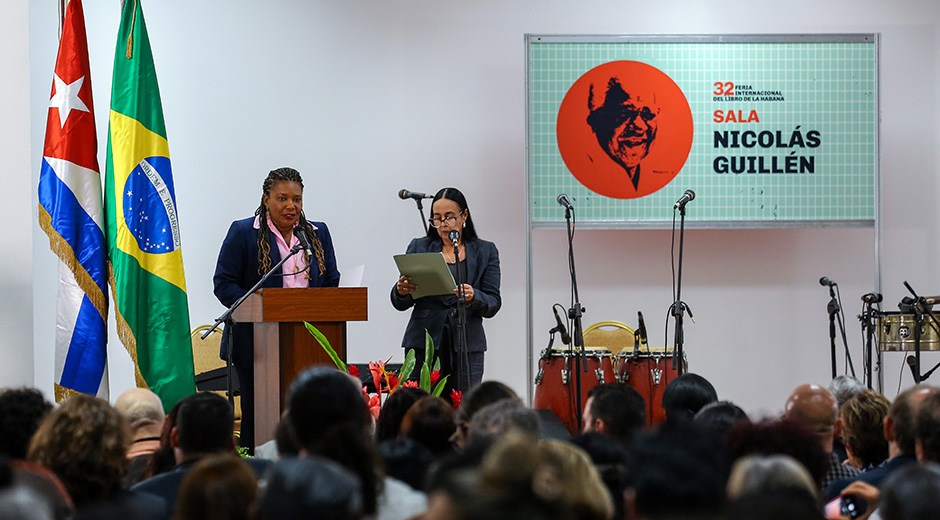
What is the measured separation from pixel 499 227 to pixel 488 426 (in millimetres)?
4330

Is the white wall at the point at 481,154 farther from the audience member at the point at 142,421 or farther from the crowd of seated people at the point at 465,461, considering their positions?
the audience member at the point at 142,421

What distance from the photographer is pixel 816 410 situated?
2641 mm

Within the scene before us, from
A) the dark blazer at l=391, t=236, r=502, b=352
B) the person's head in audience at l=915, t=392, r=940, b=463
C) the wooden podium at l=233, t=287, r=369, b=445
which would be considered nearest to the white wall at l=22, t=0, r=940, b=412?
the dark blazer at l=391, t=236, r=502, b=352

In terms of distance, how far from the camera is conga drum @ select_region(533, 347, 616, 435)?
5.09m

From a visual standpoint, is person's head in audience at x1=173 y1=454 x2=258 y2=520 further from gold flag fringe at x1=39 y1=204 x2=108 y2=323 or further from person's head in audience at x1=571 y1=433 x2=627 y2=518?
gold flag fringe at x1=39 y1=204 x2=108 y2=323

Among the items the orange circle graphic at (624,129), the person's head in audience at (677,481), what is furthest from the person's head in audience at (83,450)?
the orange circle graphic at (624,129)

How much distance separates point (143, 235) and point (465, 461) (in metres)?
2.89

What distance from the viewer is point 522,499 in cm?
132

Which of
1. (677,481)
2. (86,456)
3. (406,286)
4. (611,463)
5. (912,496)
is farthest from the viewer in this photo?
(406,286)

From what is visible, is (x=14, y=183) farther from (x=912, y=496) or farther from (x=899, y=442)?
(x=912, y=496)

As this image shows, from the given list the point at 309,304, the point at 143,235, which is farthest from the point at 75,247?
the point at 309,304

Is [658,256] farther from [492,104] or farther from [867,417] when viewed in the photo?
[867,417]

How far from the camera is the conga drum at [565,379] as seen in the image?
509cm

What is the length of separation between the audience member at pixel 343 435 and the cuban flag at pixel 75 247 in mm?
2144
